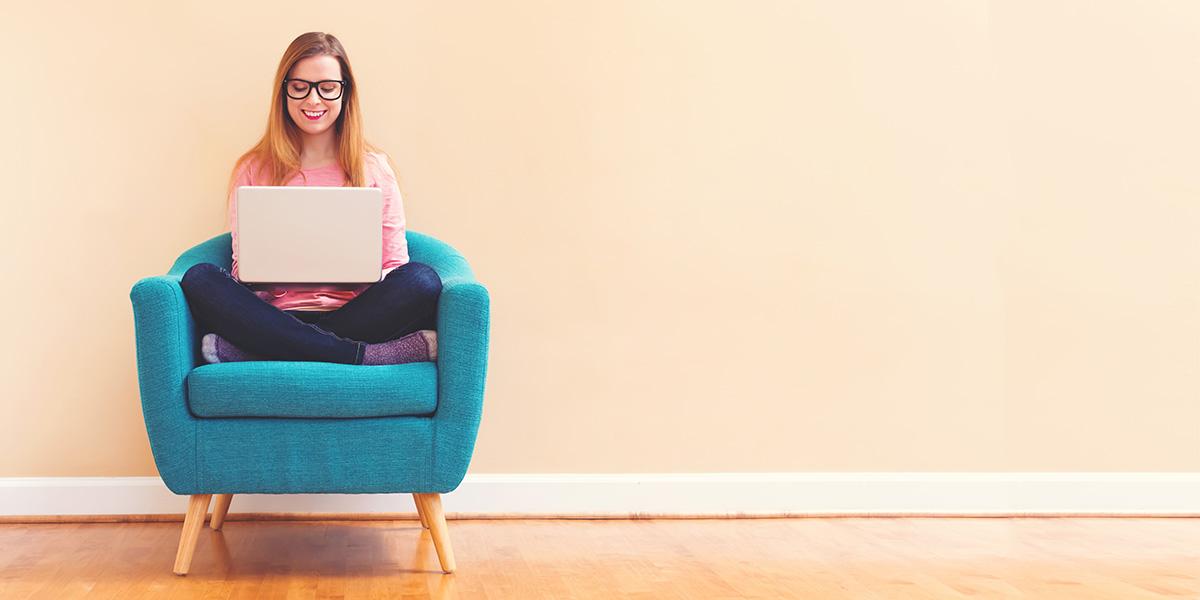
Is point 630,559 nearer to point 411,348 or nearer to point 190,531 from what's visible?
point 411,348

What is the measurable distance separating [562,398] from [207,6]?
1326 mm

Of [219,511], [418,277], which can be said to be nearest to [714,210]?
[418,277]

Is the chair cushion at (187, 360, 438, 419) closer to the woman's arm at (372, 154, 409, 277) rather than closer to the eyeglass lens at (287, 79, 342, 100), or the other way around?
the woman's arm at (372, 154, 409, 277)

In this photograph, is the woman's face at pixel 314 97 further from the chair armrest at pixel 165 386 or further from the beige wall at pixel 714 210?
the chair armrest at pixel 165 386

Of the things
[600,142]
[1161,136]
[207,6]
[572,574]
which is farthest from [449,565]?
[1161,136]

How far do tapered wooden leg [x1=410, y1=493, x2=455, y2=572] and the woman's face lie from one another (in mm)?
922

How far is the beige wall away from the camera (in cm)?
285

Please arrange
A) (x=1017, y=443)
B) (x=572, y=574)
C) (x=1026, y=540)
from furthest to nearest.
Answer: (x=1017, y=443), (x=1026, y=540), (x=572, y=574)

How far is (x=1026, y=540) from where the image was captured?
2.68m

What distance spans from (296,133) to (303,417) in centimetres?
81

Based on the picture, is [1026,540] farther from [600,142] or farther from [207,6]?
[207,6]

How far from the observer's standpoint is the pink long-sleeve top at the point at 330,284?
96.7 inches

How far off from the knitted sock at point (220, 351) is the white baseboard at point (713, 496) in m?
0.68

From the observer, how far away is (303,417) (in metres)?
2.17
